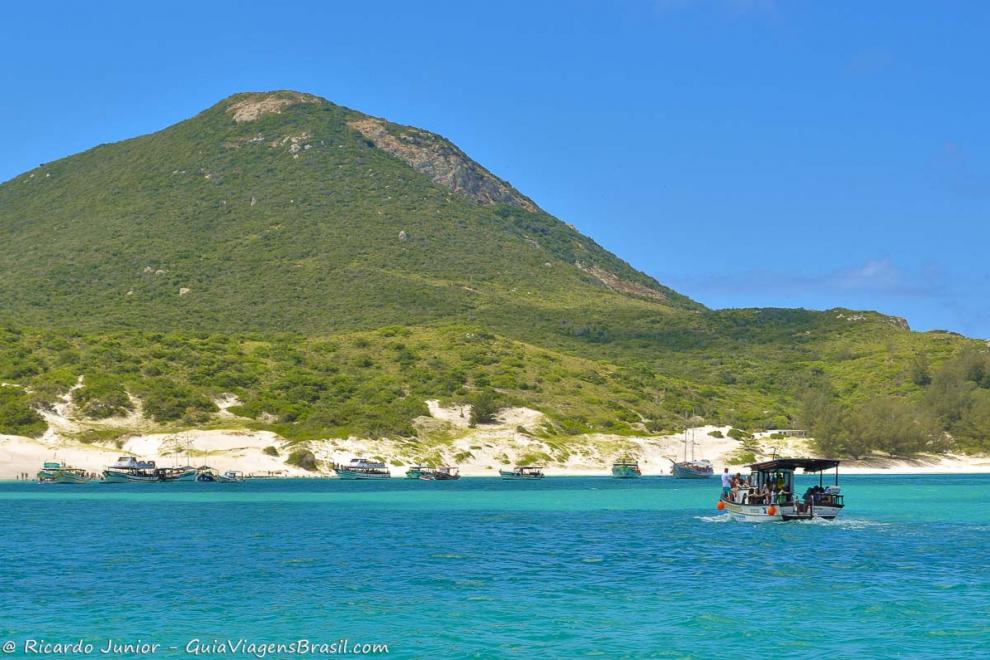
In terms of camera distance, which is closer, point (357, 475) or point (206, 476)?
point (206, 476)

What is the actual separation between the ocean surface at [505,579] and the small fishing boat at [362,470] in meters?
42.6

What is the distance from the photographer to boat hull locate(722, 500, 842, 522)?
69.8 meters

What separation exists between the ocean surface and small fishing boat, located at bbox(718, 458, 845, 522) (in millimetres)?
1022

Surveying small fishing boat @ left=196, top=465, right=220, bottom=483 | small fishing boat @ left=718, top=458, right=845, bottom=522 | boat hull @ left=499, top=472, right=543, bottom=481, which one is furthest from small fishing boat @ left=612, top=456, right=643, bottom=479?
small fishing boat @ left=718, top=458, right=845, bottom=522

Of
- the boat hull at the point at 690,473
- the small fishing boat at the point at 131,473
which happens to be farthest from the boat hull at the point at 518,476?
the small fishing boat at the point at 131,473

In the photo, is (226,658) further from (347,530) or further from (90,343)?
(90,343)

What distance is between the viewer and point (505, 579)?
4462 centimetres

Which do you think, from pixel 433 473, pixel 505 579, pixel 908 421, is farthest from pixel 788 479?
pixel 908 421

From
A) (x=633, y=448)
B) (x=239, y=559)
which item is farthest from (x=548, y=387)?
(x=239, y=559)

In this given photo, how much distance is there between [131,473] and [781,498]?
2819 inches

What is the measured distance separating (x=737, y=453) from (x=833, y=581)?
104 m

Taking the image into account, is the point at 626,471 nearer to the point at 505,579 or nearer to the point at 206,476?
the point at 206,476

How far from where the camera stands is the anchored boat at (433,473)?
416 feet

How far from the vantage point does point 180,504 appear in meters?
88.4
